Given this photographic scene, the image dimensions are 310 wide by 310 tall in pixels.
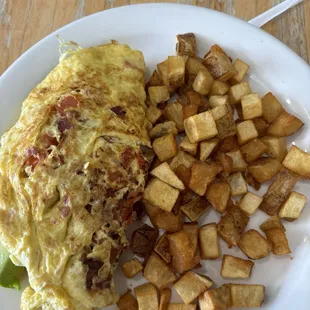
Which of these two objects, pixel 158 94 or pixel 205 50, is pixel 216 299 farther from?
pixel 205 50

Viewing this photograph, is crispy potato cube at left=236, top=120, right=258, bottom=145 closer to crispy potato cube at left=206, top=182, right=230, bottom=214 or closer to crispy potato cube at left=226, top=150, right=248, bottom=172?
crispy potato cube at left=226, top=150, right=248, bottom=172

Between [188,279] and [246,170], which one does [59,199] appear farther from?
[246,170]

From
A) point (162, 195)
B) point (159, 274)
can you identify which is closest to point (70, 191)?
point (162, 195)

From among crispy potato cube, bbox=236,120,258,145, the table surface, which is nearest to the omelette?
crispy potato cube, bbox=236,120,258,145

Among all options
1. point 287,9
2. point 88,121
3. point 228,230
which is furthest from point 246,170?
point 287,9

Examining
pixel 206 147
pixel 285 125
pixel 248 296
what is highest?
pixel 285 125

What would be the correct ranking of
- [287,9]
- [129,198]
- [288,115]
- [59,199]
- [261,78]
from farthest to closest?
[287,9]
[261,78]
[288,115]
[129,198]
[59,199]
